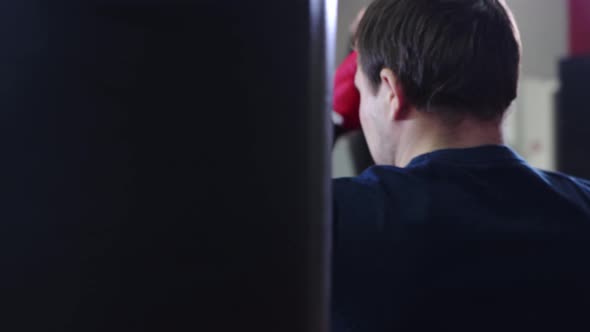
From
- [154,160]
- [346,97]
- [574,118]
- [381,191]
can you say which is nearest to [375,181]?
[381,191]

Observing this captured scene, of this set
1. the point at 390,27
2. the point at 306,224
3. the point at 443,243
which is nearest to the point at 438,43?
the point at 390,27

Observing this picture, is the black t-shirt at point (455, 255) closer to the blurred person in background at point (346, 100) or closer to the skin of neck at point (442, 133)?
the skin of neck at point (442, 133)

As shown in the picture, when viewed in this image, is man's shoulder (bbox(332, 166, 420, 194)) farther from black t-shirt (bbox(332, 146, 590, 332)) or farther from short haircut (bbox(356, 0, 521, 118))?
short haircut (bbox(356, 0, 521, 118))

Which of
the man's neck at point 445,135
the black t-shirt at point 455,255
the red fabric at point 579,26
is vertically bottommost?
the black t-shirt at point 455,255

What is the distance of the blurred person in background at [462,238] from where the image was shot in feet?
2.17

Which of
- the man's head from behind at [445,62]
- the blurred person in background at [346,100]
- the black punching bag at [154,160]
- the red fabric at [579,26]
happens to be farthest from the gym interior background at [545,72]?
the black punching bag at [154,160]

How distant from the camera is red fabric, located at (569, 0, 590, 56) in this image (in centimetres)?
298

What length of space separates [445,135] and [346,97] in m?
0.38

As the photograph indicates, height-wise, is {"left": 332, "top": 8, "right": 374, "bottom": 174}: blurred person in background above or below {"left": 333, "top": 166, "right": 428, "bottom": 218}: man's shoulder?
above

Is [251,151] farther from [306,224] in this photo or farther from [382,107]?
[382,107]

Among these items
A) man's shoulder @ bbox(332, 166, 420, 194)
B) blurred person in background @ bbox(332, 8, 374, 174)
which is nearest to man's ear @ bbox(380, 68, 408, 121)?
man's shoulder @ bbox(332, 166, 420, 194)

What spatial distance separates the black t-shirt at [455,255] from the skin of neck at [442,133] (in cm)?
7

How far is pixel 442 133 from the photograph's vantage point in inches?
31.2

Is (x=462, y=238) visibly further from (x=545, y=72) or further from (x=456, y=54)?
(x=545, y=72)
